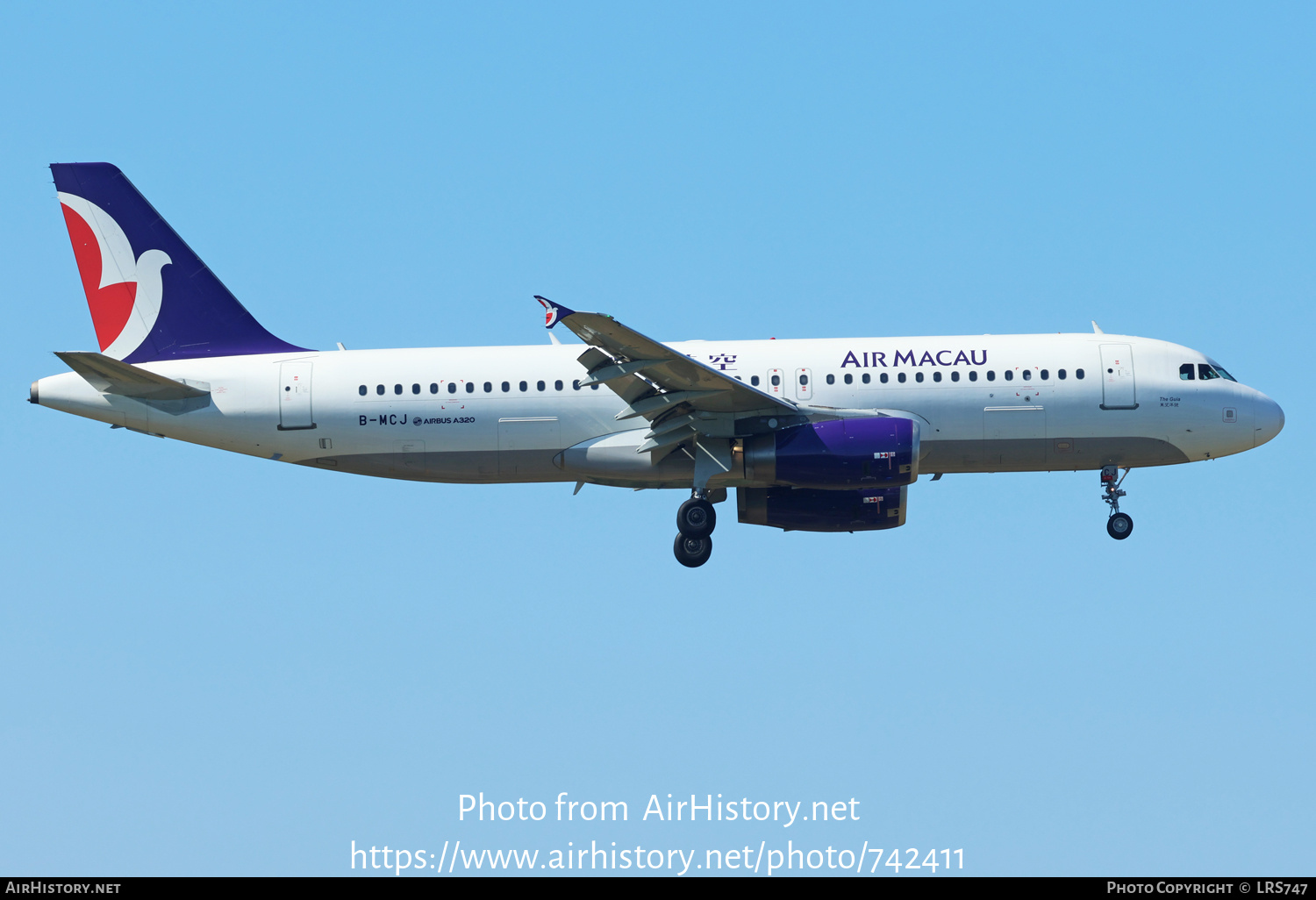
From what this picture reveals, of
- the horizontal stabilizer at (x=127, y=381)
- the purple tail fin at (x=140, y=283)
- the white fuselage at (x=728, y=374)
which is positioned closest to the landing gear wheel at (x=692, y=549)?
the white fuselage at (x=728, y=374)

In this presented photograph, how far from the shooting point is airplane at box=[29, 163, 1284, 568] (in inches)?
1247

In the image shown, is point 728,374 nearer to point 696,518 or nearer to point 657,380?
point 657,380

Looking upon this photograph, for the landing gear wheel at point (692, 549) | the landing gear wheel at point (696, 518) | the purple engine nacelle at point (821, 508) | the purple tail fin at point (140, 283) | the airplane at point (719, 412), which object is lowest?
the landing gear wheel at point (692, 549)

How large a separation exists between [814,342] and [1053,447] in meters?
5.85

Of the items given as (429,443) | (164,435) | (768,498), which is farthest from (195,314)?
(768,498)

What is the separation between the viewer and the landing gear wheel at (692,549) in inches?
1272

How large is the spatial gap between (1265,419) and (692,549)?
13.5m

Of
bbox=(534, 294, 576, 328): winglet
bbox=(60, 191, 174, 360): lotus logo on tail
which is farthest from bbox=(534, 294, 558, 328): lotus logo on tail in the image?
bbox=(60, 191, 174, 360): lotus logo on tail

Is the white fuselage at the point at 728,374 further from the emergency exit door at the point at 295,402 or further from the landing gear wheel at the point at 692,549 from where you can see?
the landing gear wheel at the point at 692,549

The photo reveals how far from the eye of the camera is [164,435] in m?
33.1

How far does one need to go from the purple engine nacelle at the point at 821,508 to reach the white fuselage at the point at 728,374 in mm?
1537

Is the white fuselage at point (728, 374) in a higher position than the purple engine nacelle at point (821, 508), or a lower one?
higher
